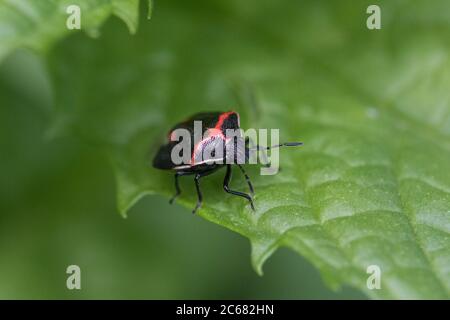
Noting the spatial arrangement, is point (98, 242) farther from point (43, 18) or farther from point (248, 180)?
point (43, 18)

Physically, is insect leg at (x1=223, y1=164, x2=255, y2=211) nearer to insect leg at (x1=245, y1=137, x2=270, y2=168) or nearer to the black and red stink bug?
the black and red stink bug

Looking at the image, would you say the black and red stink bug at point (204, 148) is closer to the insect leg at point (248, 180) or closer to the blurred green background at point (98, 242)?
the insect leg at point (248, 180)

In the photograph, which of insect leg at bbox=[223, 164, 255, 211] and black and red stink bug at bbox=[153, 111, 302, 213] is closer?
insect leg at bbox=[223, 164, 255, 211]

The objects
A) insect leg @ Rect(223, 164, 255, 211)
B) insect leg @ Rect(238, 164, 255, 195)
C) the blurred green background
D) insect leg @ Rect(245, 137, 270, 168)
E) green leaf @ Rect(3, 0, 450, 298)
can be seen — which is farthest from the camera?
Answer: the blurred green background

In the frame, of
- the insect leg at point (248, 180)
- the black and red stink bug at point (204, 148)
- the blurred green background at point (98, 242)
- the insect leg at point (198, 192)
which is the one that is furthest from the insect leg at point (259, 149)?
the blurred green background at point (98, 242)

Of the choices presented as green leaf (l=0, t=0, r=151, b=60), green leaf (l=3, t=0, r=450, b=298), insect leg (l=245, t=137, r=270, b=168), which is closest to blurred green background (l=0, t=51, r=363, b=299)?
green leaf (l=3, t=0, r=450, b=298)
